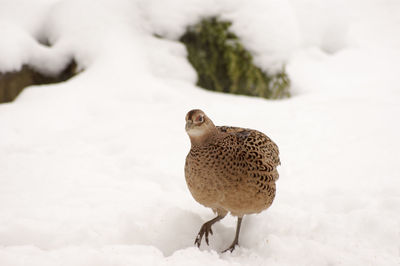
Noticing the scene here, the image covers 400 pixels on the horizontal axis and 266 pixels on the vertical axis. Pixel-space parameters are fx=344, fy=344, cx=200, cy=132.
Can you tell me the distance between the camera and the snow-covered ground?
7.37 feet

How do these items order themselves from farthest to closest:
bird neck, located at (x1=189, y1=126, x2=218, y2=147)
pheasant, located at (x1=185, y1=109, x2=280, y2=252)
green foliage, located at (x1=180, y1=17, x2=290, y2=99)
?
green foliage, located at (x1=180, y1=17, x2=290, y2=99)
bird neck, located at (x1=189, y1=126, x2=218, y2=147)
pheasant, located at (x1=185, y1=109, x2=280, y2=252)

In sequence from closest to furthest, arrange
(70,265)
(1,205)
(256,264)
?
(70,265) → (256,264) → (1,205)

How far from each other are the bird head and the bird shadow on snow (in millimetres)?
654

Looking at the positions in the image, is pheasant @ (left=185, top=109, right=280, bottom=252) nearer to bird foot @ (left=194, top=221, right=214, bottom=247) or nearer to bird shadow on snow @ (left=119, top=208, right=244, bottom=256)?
bird foot @ (left=194, top=221, right=214, bottom=247)

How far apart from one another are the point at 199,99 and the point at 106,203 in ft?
8.30

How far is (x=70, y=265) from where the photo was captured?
179 centimetres

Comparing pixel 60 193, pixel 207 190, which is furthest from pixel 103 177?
pixel 207 190

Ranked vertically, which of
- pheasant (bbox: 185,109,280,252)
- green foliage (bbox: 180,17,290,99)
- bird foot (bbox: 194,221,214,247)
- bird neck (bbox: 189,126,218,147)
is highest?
bird neck (bbox: 189,126,218,147)

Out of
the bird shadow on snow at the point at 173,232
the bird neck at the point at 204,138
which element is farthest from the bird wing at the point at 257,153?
the bird shadow on snow at the point at 173,232

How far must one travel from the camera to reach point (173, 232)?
8.05ft

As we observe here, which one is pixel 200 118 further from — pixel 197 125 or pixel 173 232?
pixel 173 232

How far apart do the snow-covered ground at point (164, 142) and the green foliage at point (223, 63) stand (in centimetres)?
17

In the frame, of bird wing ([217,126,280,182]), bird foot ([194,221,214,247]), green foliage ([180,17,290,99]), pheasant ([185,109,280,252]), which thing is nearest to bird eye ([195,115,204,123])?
pheasant ([185,109,280,252])

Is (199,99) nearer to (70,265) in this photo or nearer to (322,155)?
(322,155)
